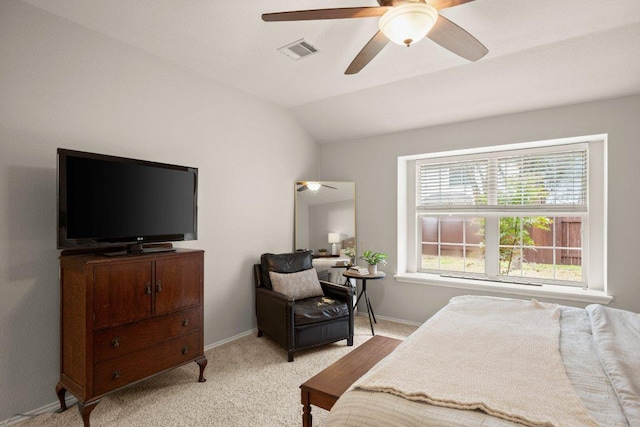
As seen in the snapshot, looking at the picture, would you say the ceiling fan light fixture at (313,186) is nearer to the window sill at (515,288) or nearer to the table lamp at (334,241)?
the table lamp at (334,241)

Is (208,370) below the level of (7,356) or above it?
below

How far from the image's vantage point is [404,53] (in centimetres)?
290

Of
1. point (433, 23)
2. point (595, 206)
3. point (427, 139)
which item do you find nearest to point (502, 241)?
point (595, 206)

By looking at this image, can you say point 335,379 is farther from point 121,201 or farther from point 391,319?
point 391,319

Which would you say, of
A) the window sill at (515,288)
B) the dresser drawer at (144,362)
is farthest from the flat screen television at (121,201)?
the window sill at (515,288)

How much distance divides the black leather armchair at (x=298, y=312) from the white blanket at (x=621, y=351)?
79.3 inches

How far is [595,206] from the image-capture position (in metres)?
3.46

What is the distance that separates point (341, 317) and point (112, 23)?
316 centimetres

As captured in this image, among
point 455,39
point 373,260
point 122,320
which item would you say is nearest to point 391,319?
point 373,260

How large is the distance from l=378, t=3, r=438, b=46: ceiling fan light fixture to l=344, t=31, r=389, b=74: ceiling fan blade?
18cm

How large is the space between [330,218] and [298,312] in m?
1.72

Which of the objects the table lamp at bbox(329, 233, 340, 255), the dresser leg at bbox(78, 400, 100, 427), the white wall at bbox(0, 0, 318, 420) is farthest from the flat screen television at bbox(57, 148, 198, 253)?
the table lamp at bbox(329, 233, 340, 255)

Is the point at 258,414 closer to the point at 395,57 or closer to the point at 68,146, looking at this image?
the point at 68,146

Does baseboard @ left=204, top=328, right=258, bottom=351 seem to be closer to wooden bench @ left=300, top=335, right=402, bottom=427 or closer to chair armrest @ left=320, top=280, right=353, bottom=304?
chair armrest @ left=320, top=280, right=353, bottom=304
